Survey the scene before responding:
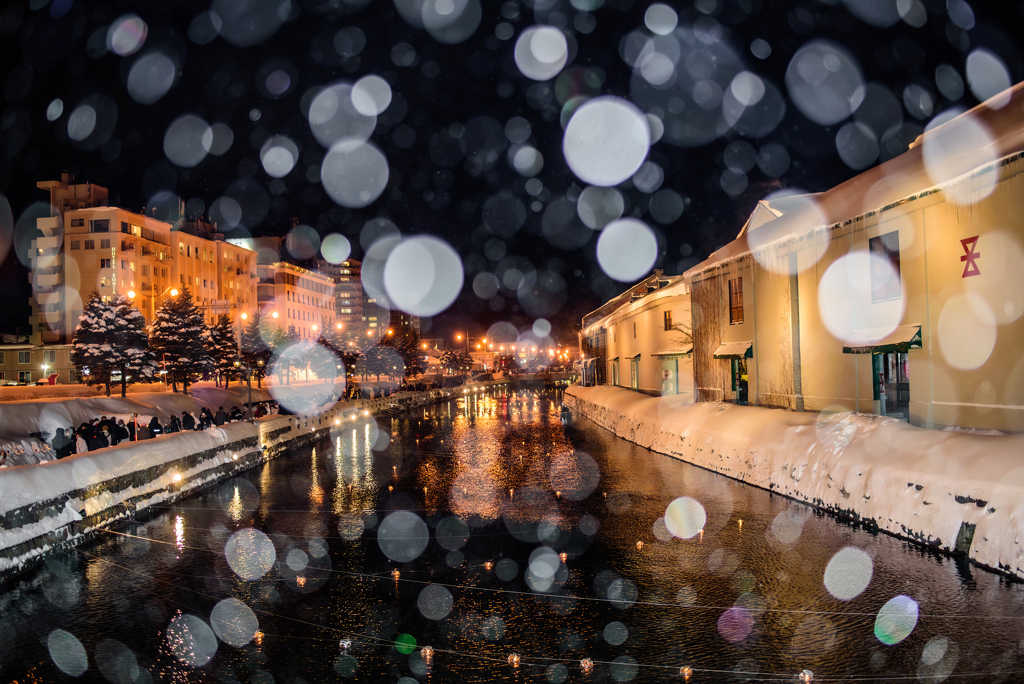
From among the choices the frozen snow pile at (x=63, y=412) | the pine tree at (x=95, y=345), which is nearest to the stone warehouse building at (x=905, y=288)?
the frozen snow pile at (x=63, y=412)

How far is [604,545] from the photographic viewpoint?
11.0 metres

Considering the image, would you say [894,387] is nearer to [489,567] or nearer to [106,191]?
[489,567]

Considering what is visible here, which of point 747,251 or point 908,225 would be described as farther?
point 747,251

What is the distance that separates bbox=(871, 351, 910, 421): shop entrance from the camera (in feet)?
58.5

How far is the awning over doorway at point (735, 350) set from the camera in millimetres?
24406

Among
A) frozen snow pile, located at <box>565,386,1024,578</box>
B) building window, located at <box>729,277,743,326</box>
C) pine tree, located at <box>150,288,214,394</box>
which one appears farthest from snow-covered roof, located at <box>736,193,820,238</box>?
pine tree, located at <box>150,288,214,394</box>

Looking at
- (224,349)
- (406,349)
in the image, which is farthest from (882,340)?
(406,349)

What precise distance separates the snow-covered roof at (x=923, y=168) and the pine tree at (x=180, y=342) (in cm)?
3647

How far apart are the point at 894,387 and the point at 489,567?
47.1 ft

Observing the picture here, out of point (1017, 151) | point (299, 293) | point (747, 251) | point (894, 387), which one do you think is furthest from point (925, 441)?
point (299, 293)

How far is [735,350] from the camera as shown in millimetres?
25031

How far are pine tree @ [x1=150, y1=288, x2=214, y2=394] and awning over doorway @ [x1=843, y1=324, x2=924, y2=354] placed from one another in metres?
39.7

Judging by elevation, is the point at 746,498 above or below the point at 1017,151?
below

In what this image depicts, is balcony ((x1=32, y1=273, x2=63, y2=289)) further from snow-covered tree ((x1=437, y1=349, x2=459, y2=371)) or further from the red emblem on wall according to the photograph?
the red emblem on wall
